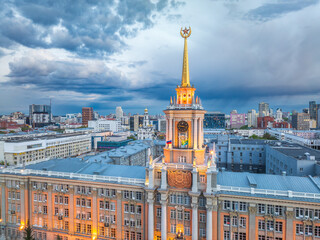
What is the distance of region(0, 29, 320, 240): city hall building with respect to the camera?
105ft

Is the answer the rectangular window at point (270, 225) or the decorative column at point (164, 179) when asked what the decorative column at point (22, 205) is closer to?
the decorative column at point (164, 179)

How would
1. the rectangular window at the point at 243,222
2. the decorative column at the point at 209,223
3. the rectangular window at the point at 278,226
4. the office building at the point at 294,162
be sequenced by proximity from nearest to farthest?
the rectangular window at the point at 278,226 < the rectangular window at the point at 243,222 < the decorative column at the point at 209,223 < the office building at the point at 294,162

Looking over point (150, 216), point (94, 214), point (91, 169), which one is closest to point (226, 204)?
point (150, 216)

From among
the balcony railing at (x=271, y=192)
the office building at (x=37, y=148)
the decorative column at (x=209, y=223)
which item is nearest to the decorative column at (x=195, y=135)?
Answer: the balcony railing at (x=271, y=192)

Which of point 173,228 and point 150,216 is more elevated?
point 150,216

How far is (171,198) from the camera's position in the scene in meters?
36.5

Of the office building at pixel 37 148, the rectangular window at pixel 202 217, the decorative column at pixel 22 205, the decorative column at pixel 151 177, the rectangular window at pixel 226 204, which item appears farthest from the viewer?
the office building at pixel 37 148

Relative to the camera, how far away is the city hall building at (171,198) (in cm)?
3203

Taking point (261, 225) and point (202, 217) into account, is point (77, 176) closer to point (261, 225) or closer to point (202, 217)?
point (202, 217)

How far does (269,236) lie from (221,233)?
7.17 m

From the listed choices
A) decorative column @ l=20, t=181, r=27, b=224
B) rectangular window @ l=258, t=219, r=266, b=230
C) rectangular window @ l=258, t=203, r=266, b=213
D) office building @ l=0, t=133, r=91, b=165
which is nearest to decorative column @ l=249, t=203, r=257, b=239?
rectangular window @ l=258, t=203, r=266, b=213

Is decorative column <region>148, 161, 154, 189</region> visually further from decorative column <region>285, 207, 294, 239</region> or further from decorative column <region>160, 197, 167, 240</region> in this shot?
decorative column <region>285, 207, 294, 239</region>

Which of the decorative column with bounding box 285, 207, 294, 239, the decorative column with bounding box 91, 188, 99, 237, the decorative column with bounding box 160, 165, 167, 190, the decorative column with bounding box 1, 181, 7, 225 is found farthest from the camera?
the decorative column with bounding box 1, 181, 7, 225

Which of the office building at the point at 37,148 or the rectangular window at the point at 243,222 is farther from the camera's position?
the office building at the point at 37,148
